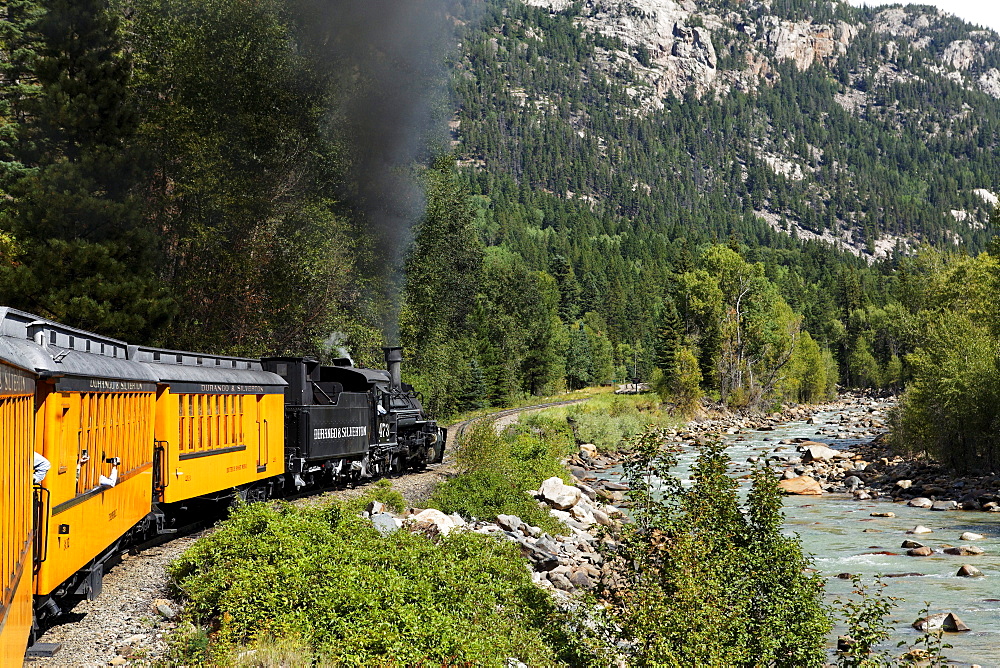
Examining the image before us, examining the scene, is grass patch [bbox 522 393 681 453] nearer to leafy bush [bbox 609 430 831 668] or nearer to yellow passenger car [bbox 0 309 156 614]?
leafy bush [bbox 609 430 831 668]

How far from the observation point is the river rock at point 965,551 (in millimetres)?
25241

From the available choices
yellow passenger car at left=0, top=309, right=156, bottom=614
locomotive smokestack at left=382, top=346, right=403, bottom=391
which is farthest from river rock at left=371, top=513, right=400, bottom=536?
locomotive smokestack at left=382, top=346, right=403, bottom=391

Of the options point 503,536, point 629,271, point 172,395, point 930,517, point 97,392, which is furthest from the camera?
point 629,271

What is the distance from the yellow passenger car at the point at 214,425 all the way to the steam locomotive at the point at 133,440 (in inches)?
1.5

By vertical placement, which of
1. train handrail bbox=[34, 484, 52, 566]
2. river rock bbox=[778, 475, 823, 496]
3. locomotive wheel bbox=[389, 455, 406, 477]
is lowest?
river rock bbox=[778, 475, 823, 496]

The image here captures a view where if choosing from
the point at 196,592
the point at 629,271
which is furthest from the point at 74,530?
the point at 629,271

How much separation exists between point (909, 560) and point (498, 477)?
11404mm

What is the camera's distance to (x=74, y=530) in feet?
32.7

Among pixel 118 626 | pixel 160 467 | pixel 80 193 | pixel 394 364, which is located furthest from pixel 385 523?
pixel 80 193

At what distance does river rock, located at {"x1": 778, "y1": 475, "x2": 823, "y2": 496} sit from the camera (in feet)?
133

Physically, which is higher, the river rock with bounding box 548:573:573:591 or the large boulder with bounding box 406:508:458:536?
the large boulder with bounding box 406:508:458:536

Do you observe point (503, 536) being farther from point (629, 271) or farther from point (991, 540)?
point (629, 271)

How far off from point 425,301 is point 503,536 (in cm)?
3252

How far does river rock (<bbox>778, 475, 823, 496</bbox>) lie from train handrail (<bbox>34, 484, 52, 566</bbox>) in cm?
3556
